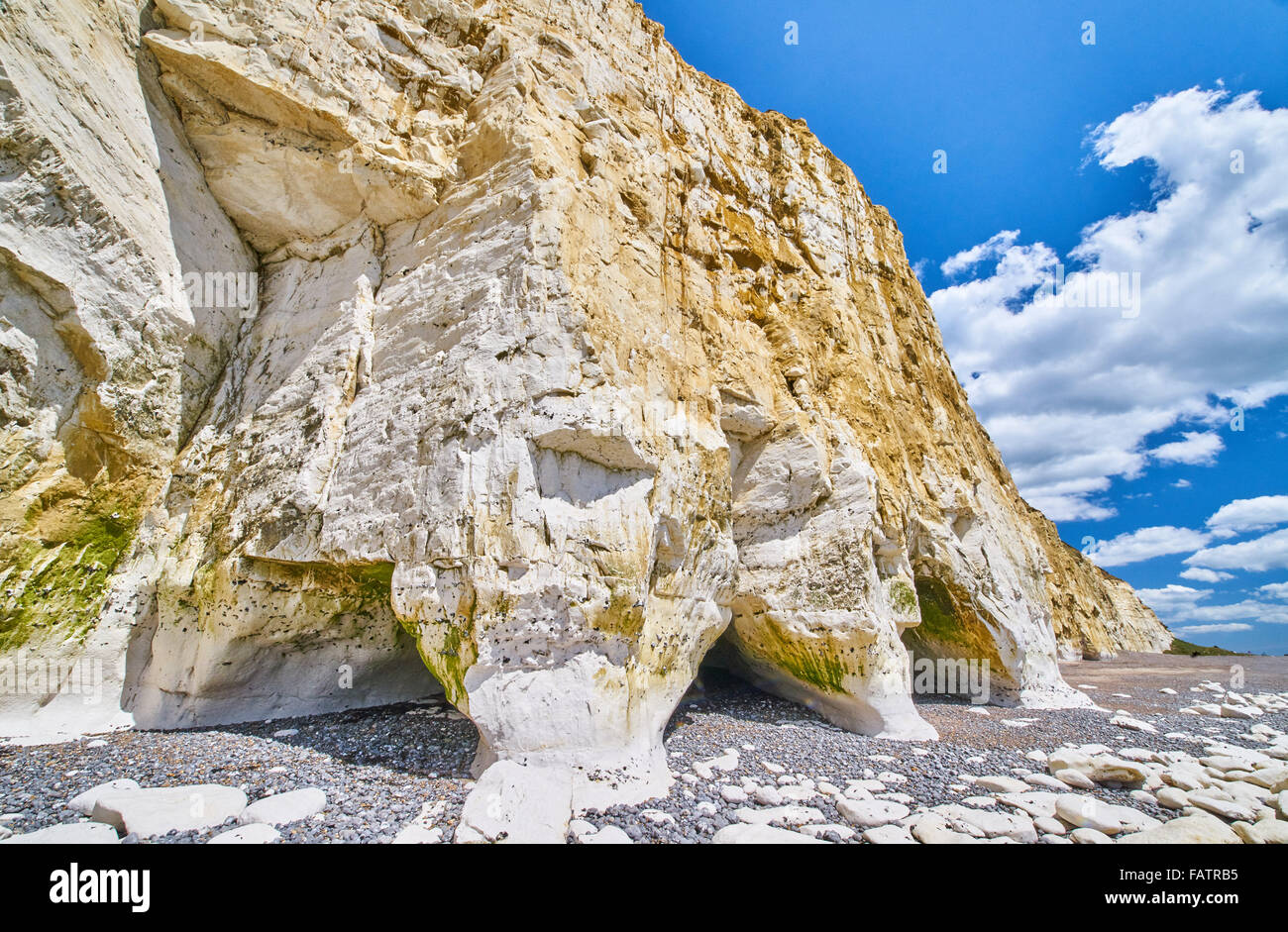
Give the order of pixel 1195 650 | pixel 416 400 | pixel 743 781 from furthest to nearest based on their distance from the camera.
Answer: pixel 1195 650 < pixel 416 400 < pixel 743 781

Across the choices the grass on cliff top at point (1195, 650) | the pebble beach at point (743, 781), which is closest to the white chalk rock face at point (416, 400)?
the pebble beach at point (743, 781)

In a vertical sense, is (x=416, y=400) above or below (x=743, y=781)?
above

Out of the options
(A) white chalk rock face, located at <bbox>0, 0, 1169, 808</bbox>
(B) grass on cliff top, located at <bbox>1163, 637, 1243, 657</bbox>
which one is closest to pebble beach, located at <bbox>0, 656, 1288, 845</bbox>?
(A) white chalk rock face, located at <bbox>0, 0, 1169, 808</bbox>

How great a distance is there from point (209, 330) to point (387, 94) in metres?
4.79

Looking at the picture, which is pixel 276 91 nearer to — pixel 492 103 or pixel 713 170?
pixel 492 103

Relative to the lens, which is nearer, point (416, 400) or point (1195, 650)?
point (416, 400)

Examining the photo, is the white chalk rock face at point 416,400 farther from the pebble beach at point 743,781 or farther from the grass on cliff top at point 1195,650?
the grass on cliff top at point 1195,650

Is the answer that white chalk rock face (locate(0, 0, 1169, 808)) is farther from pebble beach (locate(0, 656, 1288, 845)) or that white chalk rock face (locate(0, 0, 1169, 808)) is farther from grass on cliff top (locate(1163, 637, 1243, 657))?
grass on cliff top (locate(1163, 637, 1243, 657))

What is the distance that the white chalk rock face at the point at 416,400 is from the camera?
6039 mm

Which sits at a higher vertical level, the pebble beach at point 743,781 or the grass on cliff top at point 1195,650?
the pebble beach at point 743,781

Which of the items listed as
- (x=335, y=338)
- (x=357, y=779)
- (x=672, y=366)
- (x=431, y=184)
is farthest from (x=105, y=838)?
(x=431, y=184)

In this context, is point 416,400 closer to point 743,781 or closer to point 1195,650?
point 743,781

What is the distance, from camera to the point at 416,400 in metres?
6.84

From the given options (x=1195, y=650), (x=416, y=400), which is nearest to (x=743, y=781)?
(x=416, y=400)
